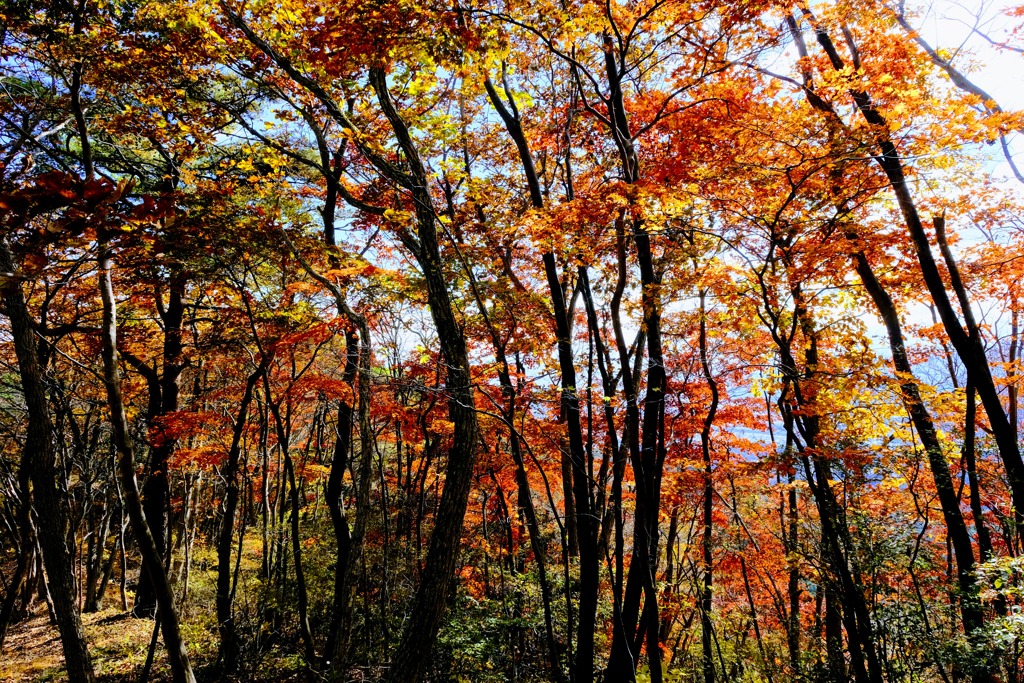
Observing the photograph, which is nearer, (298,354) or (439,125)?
(439,125)

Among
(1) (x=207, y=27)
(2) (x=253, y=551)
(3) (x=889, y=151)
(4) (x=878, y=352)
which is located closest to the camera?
(1) (x=207, y=27)

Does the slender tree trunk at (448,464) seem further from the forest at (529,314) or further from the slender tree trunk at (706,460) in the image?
the slender tree trunk at (706,460)

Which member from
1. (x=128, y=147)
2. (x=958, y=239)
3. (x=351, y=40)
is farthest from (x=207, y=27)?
A: (x=958, y=239)

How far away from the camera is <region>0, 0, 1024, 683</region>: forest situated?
5090 mm

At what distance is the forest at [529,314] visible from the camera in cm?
509

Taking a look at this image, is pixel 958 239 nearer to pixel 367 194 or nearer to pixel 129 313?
pixel 367 194

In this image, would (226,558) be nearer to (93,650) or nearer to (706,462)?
(93,650)

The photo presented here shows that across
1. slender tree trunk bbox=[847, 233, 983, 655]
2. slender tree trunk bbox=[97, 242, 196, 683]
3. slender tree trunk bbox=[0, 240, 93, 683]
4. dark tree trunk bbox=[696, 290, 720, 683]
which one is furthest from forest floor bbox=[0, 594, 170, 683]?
slender tree trunk bbox=[847, 233, 983, 655]

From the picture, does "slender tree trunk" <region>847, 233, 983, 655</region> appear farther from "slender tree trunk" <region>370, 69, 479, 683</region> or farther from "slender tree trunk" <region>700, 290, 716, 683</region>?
"slender tree trunk" <region>370, 69, 479, 683</region>

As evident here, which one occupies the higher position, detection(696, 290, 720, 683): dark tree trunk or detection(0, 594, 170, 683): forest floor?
detection(696, 290, 720, 683): dark tree trunk

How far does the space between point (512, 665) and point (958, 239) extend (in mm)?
10440

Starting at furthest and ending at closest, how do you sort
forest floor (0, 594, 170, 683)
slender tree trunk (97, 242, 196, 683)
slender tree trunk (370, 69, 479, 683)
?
1. forest floor (0, 594, 170, 683)
2. slender tree trunk (97, 242, 196, 683)
3. slender tree trunk (370, 69, 479, 683)

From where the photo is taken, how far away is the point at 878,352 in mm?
9336

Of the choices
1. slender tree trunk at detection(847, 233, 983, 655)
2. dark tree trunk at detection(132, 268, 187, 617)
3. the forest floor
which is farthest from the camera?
dark tree trunk at detection(132, 268, 187, 617)
